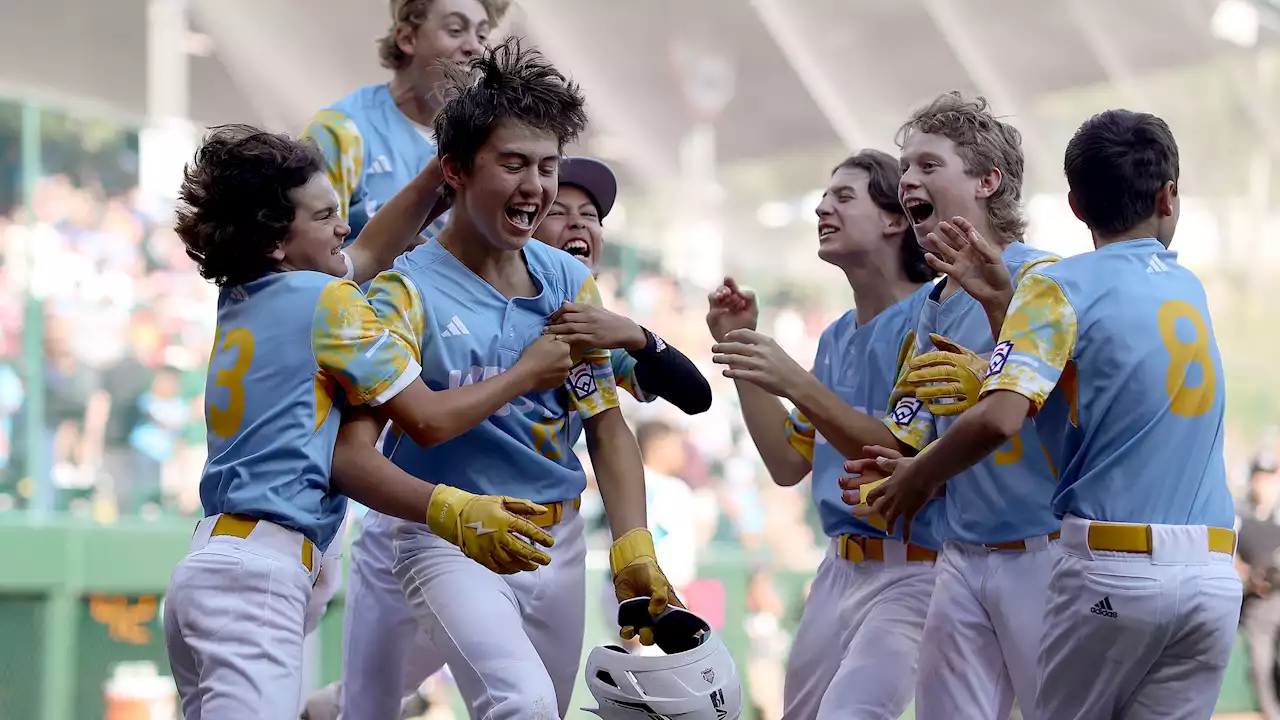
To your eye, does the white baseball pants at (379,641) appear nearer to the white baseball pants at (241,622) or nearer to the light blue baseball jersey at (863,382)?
the white baseball pants at (241,622)

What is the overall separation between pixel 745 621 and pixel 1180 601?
6.28 meters

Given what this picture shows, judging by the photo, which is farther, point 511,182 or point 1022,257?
point 1022,257

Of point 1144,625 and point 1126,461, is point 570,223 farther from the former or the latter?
point 1144,625

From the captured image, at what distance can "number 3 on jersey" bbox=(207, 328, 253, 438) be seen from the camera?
9.93 feet

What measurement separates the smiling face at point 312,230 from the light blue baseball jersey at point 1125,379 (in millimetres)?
1532

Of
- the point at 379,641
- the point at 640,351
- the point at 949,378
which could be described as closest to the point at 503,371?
the point at 640,351

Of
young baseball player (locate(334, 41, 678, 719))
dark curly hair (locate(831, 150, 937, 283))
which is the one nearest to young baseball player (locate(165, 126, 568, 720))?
young baseball player (locate(334, 41, 678, 719))

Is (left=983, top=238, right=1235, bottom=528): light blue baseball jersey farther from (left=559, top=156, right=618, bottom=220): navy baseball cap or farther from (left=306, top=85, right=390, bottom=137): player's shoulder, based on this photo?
(left=306, top=85, right=390, bottom=137): player's shoulder

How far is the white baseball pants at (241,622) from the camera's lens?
2850 mm

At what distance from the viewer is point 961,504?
11.6ft

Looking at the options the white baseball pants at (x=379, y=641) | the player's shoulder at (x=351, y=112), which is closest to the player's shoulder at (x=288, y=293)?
the white baseball pants at (x=379, y=641)

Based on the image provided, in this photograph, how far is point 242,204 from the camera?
3145 millimetres

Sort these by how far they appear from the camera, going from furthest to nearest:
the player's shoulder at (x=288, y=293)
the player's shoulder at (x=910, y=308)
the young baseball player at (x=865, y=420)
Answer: the player's shoulder at (x=910, y=308) → the young baseball player at (x=865, y=420) → the player's shoulder at (x=288, y=293)

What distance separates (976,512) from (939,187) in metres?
0.87
